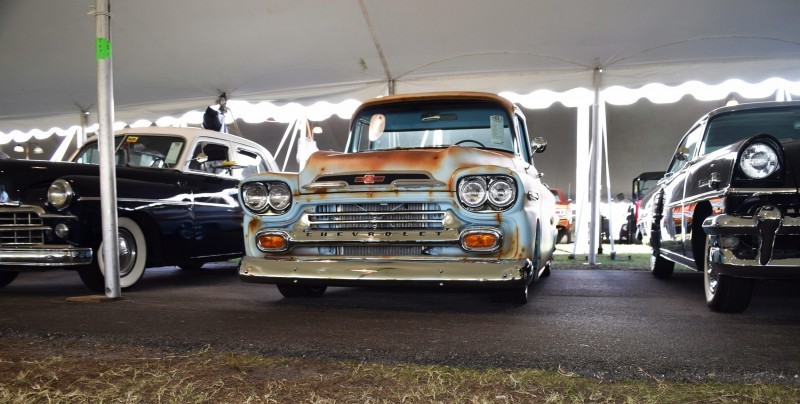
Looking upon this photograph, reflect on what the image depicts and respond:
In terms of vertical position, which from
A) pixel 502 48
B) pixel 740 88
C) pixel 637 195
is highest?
→ pixel 502 48

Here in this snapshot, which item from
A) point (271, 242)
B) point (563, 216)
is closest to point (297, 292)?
point (271, 242)

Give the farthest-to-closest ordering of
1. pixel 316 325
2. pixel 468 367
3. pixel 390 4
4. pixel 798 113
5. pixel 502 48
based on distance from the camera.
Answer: pixel 502 48 < pixel 390 4 < pixel 798 113 < pixel 316 325 < pixel 468 367

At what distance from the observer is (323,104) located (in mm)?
8828

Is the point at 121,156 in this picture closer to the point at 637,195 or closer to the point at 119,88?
the point at 119,88

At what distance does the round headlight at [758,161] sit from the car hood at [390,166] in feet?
4.59

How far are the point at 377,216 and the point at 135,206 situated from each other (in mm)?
2542

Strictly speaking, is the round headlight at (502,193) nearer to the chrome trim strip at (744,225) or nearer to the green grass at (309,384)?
the chrome trim strip at (744,225)

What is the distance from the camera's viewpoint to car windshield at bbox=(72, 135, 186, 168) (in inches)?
216

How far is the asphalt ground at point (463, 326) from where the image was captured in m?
2.46

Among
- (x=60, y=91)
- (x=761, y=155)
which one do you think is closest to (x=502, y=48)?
(x=761, y=155)

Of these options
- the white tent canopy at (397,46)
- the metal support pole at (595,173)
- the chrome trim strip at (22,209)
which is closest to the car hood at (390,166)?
the chrome trim strip at (22,209)

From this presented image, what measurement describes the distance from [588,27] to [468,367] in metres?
5.49

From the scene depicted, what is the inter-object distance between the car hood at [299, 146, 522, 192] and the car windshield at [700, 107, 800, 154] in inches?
82.5

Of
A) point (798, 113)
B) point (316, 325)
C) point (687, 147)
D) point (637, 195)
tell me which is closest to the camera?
point (316, 325)
